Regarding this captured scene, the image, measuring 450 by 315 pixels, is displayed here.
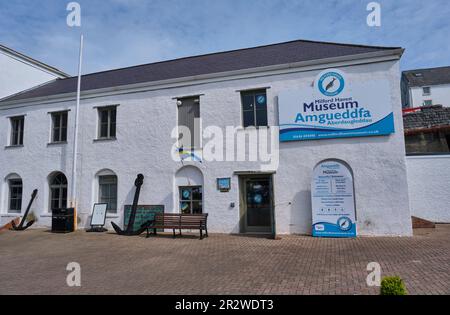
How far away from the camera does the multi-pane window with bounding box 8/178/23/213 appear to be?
1703 centimetres

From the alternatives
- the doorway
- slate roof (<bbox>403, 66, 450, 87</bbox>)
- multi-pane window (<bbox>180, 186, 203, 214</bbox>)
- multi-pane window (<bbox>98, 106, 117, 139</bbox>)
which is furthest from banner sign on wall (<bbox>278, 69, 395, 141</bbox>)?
slate roof (<bbox>403, 66, 450, 87</bbox>)

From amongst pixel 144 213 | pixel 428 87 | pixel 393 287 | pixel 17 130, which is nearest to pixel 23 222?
pixel 17 130

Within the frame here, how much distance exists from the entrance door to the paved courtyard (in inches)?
45.9

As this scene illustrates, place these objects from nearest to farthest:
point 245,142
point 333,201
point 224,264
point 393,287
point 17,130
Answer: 1. point 393,287
2. point 224,264
3. point 333,201
4. point 245,142
5. point 17,130

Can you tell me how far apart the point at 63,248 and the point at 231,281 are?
6889mm

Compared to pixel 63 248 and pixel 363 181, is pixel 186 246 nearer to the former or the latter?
pixel 63 248

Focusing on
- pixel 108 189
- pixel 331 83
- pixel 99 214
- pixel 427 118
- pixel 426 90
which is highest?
pixel 426 90

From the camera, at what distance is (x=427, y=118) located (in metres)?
19.8

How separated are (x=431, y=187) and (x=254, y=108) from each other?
28.7 ft

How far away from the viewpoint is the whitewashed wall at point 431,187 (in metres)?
14.1

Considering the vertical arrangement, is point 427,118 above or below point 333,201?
above

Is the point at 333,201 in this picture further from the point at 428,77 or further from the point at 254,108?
the point at 428,77

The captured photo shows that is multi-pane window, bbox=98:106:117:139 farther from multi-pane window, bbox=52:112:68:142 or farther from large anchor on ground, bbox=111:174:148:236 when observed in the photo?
large anchor on ground, bbox=111:174:148:236

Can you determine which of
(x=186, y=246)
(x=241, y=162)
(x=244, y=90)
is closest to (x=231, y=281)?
(x=186, y=246)
